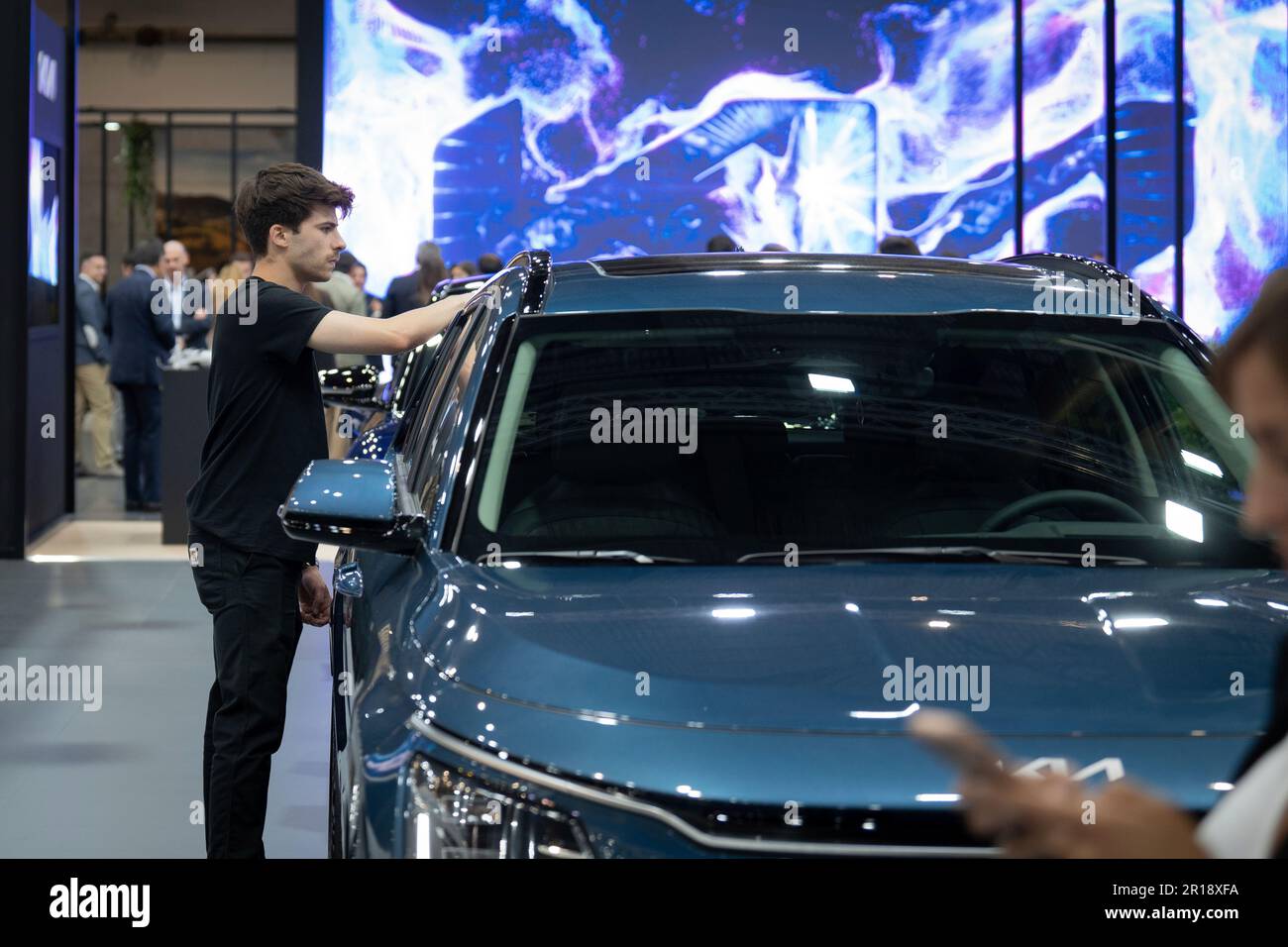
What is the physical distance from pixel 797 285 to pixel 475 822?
1.63m

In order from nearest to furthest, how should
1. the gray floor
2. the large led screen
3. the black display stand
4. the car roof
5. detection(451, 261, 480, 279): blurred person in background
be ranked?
1. the car roof
2. the gray floor
3. the black display stand
4. detection(451, 261, 480, 279): blurred person in background
5. the large led screen

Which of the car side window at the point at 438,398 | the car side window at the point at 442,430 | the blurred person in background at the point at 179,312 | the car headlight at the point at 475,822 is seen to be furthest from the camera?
the blurred person in background at the point at 179,312

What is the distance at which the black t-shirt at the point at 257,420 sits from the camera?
403cm

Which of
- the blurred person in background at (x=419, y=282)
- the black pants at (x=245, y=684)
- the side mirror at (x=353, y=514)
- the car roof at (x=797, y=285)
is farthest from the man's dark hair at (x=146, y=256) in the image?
the side mirror at (x=353, y=514)

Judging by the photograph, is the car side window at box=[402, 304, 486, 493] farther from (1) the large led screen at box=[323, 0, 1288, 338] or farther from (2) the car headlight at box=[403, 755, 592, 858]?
(1) the large led screen at box=[323, 0, 1288, 338]

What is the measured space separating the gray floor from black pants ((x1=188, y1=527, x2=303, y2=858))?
0.90 metres

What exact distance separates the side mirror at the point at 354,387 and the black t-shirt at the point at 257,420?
6.75 ft

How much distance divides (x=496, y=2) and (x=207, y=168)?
1341 centimetres

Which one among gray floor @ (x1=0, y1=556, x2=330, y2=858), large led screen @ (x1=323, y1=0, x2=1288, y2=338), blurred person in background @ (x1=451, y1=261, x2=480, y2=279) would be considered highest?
large led screen @ (x1=323, y1=0, x2=1288, y2=338)

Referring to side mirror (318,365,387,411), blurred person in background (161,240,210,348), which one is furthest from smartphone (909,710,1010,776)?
blurred person in background (161,240,210,348)

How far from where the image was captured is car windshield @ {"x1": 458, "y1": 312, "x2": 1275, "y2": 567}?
124 inches

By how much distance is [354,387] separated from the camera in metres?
6.44

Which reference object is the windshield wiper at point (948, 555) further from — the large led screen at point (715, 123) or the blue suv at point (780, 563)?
the large led screen at point (715, 123)
